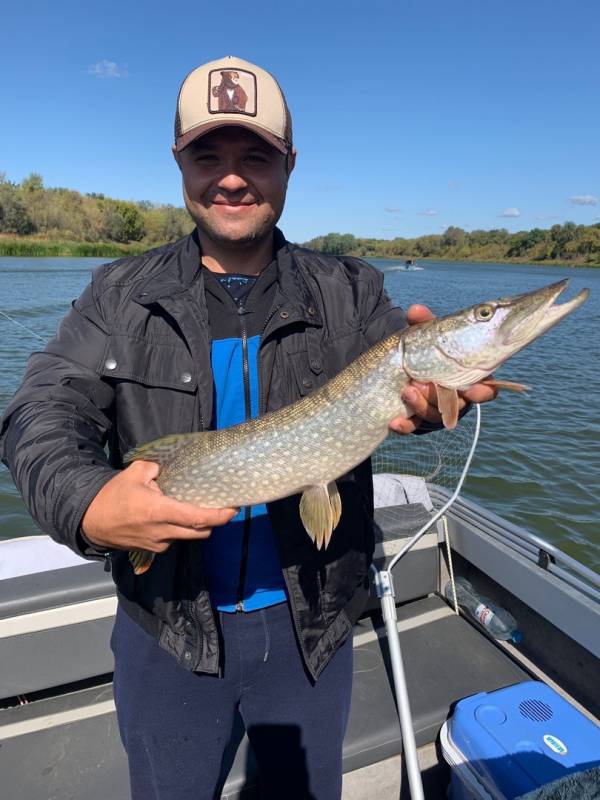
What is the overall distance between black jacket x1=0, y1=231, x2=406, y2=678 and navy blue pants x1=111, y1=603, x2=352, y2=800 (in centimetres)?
9

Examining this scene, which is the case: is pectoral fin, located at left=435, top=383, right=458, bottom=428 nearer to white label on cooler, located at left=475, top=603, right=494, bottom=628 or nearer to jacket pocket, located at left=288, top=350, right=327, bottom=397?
jacket pocket, located at left=288, top=350, right=327, bottom=397

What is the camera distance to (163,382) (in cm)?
181

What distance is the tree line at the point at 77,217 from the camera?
60531 millimetres

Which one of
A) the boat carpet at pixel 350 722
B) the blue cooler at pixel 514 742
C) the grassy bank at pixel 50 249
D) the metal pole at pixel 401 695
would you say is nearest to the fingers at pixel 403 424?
the metal pole at pixel 401 695

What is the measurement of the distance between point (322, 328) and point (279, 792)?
180 centimetres

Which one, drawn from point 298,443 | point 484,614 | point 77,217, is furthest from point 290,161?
point 77,217

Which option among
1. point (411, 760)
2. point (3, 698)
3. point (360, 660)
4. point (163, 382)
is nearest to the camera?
point (163, 382)

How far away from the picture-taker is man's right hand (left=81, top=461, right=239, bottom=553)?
143cm

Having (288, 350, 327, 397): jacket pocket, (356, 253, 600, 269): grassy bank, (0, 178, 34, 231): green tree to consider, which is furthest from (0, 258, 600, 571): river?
(0, 178, 34, 231): green tree

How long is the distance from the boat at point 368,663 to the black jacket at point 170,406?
108 cm

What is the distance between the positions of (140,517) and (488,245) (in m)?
110

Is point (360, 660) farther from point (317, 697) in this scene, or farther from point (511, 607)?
point (317, 697)

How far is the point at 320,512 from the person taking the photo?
185cm

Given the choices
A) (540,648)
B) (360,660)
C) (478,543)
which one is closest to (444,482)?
(478,543)
